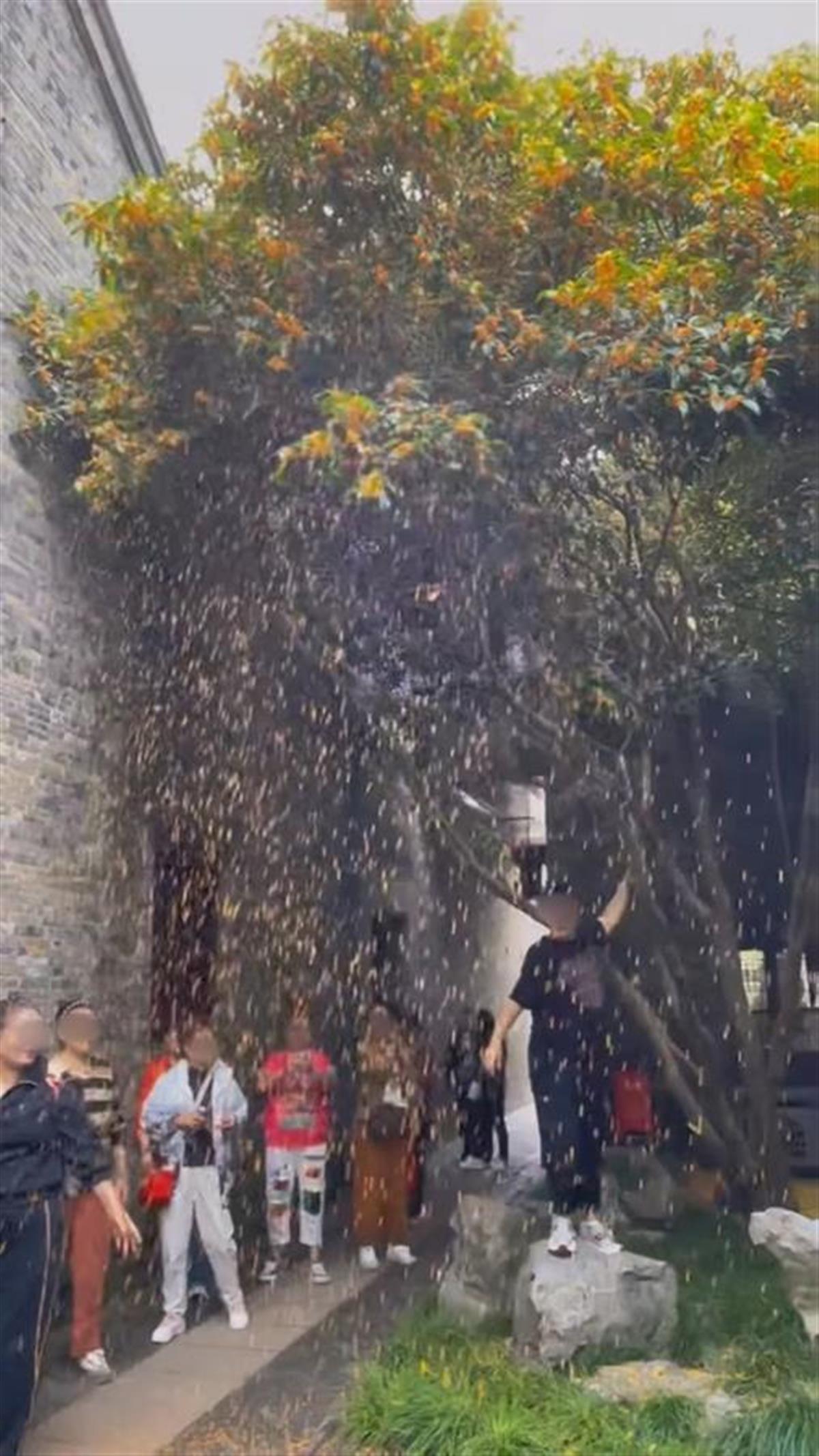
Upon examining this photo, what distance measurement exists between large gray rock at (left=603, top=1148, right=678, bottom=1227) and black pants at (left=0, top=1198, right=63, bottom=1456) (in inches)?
140

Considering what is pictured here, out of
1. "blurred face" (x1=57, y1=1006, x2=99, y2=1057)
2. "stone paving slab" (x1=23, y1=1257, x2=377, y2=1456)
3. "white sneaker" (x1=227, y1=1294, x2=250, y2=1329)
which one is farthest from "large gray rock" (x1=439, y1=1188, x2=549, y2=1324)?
"blurred face" (x1=57, y1=1006, x2=99, y2=1057)

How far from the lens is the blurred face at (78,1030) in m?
6.36

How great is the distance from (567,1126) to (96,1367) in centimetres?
208

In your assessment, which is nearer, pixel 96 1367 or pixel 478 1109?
pixel 96 1367

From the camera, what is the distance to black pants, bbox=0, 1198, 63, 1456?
5066 millimetres

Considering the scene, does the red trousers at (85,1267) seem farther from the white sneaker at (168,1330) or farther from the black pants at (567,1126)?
the black pants at (567,1126)

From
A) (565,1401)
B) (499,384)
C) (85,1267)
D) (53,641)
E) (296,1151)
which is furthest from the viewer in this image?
(296,1151)

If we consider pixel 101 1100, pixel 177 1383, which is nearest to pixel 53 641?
pixel 101 1100

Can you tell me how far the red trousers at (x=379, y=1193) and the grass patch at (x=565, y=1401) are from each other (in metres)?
1.91

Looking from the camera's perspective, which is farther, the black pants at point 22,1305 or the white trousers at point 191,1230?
the white trousers at point 191,1230

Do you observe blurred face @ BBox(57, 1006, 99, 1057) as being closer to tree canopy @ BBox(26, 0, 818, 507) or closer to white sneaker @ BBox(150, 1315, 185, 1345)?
white sneaker @ BBox(150, 1315, 185, 1345)

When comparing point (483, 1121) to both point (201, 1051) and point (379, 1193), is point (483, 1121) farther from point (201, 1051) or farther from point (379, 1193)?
point (201, 1051)

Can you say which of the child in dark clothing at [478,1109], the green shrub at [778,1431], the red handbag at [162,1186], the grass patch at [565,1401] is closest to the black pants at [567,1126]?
the grass patch at [565,1401]

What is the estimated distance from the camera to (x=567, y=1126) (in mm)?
6523
